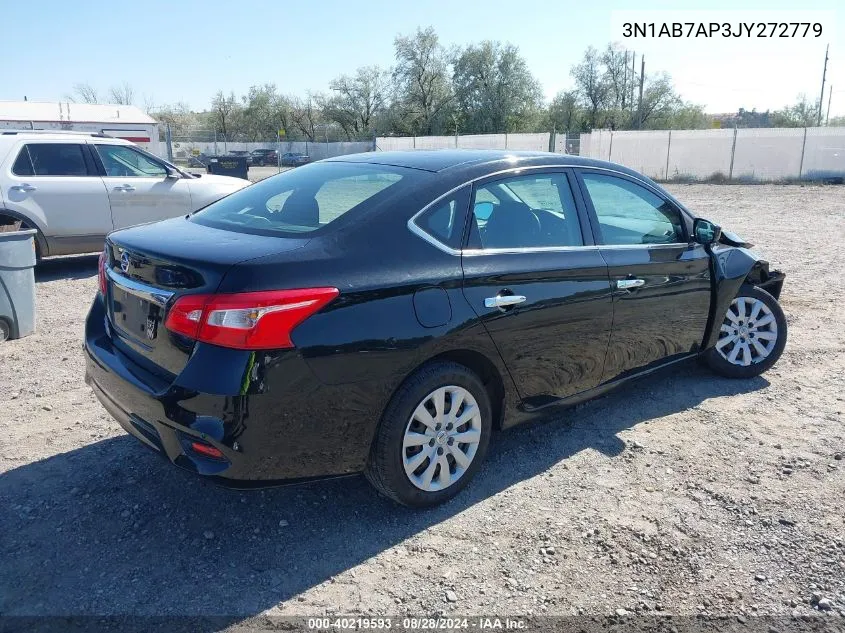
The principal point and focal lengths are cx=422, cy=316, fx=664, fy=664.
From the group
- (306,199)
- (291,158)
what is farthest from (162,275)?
(291,158)

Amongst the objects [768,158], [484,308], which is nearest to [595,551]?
[484,308]

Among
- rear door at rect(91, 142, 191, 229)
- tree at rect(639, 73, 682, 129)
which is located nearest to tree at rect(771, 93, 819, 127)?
tree at rect(639, 73, 682, 129)

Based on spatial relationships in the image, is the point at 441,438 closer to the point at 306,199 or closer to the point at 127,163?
the point at 306,199

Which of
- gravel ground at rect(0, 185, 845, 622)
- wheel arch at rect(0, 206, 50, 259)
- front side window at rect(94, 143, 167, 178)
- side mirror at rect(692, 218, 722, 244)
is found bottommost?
gravel ground at rect(0, 185, 845, 622)

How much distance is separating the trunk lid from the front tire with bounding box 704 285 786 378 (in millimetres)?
3546

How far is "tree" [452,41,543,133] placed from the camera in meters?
61.2

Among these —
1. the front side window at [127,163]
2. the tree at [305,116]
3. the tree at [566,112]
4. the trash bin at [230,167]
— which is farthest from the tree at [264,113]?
the front side window at [127,163]

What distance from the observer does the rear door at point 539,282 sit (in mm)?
3332

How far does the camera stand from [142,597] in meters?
2.67

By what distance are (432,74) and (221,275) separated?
6579cm

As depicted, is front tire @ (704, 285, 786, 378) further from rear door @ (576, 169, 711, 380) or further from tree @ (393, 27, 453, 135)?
tree @ (393, 27, 453, 135)

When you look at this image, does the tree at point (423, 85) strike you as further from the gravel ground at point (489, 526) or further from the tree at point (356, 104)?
the gravel ground at point (489, 526)

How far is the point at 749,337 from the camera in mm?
5090

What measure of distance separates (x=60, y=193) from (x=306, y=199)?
6359 mm
